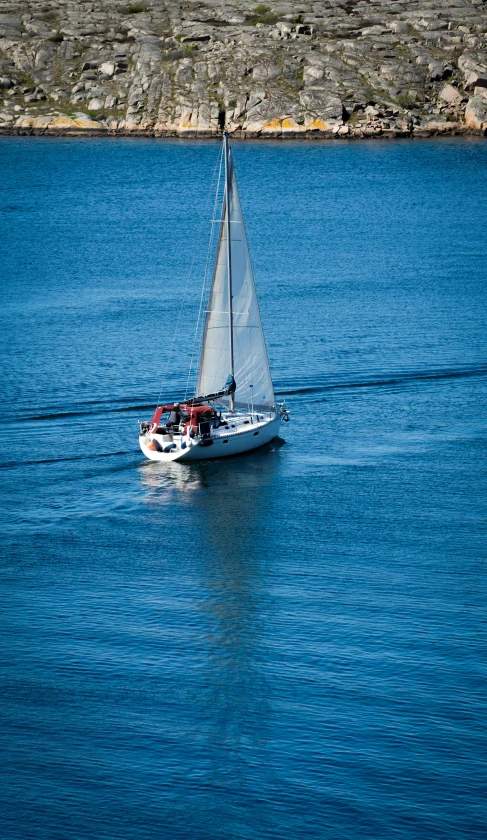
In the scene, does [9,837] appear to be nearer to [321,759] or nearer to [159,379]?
[321,759]

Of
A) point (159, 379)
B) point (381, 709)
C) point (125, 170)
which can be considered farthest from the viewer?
point (125, 170)

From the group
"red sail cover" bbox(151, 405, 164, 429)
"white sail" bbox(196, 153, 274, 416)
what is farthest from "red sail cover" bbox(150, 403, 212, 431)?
"white sail" bbox(196, 153, 274, 416)

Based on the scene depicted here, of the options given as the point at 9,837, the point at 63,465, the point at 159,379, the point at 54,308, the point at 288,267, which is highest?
the point at 288,267

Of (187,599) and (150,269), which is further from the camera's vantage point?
(150,269)

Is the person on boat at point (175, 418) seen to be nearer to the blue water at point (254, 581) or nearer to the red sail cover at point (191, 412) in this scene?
the red sail cover at point (191, 412)

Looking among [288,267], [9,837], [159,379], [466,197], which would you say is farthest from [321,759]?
[466,197]

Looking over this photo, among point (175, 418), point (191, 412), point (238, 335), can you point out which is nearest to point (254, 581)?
point (191, 412)

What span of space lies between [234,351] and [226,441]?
5957 millimetres

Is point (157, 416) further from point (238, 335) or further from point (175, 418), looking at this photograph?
point (238, 335)

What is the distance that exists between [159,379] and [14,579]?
26.3m

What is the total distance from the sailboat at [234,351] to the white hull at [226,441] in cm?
6

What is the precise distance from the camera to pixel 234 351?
64.4 metres

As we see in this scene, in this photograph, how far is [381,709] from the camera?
4003 centimetres

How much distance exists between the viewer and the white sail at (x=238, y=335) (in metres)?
63.8
